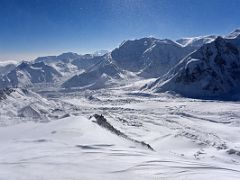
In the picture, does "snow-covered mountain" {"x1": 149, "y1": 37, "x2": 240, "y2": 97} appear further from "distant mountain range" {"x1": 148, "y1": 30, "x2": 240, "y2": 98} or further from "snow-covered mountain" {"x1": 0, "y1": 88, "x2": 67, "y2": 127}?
"snow-covered mountain" {"x1": 0, "y1": 88, "x2": 67, "y2": 127}

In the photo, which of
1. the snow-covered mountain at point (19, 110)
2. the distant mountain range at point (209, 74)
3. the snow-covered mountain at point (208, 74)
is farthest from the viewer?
the snow-covered mountain at point (208, 74)

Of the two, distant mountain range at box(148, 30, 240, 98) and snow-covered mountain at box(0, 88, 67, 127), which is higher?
distant mountain range at box(148, 30, 240, 98)

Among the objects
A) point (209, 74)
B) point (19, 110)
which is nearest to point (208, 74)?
point (209, 74)

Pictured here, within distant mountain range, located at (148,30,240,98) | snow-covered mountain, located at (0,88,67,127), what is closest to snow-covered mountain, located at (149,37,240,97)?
distant mountain range, located at (148,30,240,98)

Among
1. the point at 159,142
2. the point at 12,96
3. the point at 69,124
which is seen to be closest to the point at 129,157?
the point at 69,124

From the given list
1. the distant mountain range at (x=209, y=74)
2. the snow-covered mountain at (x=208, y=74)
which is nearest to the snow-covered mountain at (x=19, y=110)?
the distant mountain range at (x=209, y=74)

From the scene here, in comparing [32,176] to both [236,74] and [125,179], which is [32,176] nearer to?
[125,179]

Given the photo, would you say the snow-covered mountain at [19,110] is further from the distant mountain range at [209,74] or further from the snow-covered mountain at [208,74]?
the snow-covered mountain at [208,74]

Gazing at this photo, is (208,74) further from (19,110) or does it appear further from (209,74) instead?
(19,110)

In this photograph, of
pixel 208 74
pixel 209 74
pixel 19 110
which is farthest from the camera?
pixel 208 74
